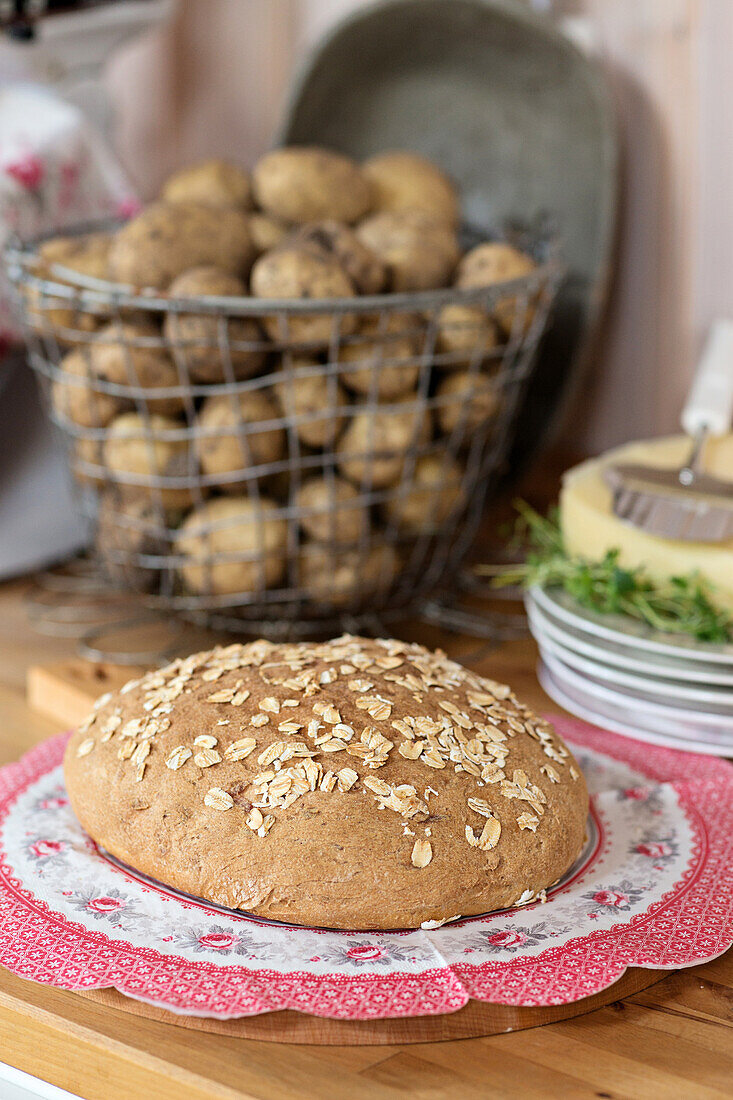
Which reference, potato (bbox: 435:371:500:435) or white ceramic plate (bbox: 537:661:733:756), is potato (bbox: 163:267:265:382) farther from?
white ceramic plate (bbox: 537:661:733:756)

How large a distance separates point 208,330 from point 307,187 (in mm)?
141

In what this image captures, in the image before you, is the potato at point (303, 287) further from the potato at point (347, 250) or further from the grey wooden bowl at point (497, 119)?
the grey wooden bowl at point (497, 119)

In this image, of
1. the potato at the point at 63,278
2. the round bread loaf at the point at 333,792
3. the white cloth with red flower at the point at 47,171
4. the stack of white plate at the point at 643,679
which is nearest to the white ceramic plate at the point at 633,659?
the stack of white plate at the point at 643,679

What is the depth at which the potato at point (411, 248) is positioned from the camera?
0.69 meters

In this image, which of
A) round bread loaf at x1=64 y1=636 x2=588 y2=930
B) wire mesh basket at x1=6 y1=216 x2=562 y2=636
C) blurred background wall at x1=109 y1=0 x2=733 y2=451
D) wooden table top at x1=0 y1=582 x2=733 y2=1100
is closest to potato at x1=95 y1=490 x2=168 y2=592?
wire mesh basket at x1=6 y1=216 x2=562 y2=636

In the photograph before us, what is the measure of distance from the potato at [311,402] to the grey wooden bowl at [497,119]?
293 millimetres

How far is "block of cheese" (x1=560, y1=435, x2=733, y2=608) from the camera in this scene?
0.60m

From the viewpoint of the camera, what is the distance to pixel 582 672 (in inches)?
24.9

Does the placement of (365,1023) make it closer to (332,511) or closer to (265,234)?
(332,511)

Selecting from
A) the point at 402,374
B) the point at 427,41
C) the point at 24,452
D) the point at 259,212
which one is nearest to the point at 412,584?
the point at 402,374

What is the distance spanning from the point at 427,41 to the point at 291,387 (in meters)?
0.48

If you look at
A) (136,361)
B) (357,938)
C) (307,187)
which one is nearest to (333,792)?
(357,938)

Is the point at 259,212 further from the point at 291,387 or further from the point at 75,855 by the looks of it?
the point at 75,855

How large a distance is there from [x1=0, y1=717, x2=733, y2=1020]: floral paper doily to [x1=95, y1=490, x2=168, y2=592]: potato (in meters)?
0.23
